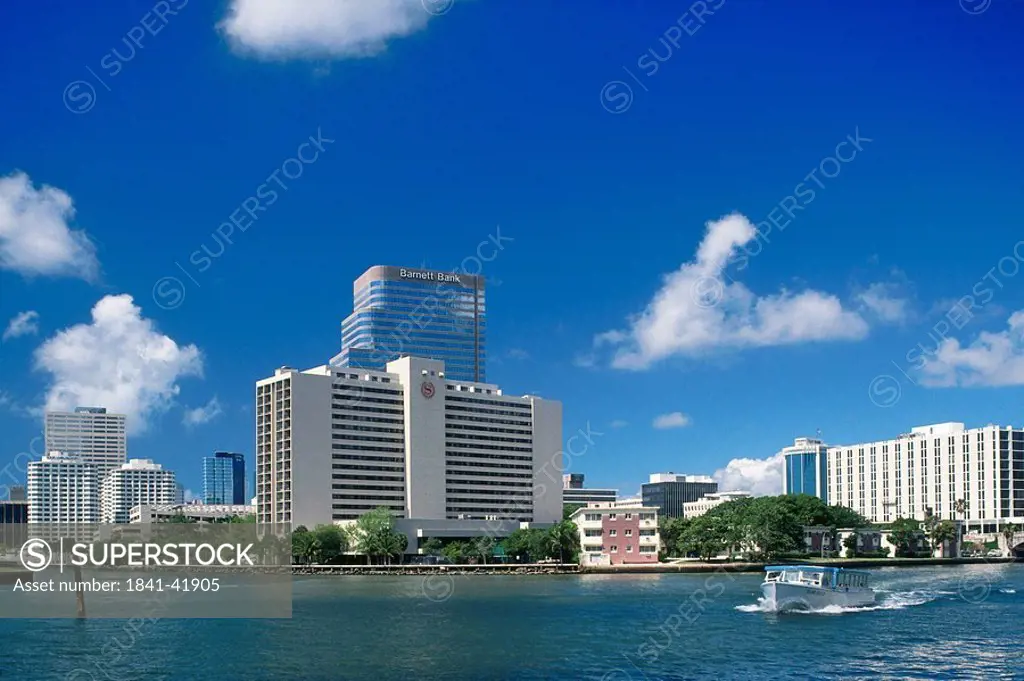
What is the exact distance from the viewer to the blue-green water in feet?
162

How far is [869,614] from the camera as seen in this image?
76625mm

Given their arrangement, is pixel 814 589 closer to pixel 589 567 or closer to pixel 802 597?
pixel 802 597

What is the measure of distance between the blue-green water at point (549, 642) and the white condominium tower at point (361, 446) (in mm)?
87790

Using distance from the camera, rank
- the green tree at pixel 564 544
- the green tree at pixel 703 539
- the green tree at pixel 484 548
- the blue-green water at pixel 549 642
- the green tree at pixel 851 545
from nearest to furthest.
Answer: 1. the blue-green water at pixel 549 642
2. the green tree at pixel 703 539
3. the green tree at pixel 564 544
4. the green tree at pixel 484 548
5. the green tree at pixel 851 545

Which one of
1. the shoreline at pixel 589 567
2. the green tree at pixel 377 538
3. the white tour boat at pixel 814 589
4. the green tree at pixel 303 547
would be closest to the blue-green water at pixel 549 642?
the white tour boat at pixel 814 589

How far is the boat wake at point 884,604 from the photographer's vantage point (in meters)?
77.8

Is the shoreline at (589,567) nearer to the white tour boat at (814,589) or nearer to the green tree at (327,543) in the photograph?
the green tree at (327,543)

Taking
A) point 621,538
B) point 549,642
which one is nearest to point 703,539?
point 621,538

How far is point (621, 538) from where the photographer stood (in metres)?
148

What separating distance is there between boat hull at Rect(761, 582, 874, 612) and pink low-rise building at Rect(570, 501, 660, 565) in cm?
6700

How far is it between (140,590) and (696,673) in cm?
6874

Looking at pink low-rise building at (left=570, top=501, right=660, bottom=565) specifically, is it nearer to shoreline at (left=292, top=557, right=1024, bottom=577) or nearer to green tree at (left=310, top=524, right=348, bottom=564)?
shoreline at (left=292, top=557, right=1024, bottom=577)

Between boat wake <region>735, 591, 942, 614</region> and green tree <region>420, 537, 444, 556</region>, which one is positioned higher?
boat wake <region>735, 591, 942, 614</region>

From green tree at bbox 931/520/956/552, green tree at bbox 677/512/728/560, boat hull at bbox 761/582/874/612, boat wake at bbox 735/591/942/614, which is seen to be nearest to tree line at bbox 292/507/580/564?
green tree at bbox 677/512/728/560
